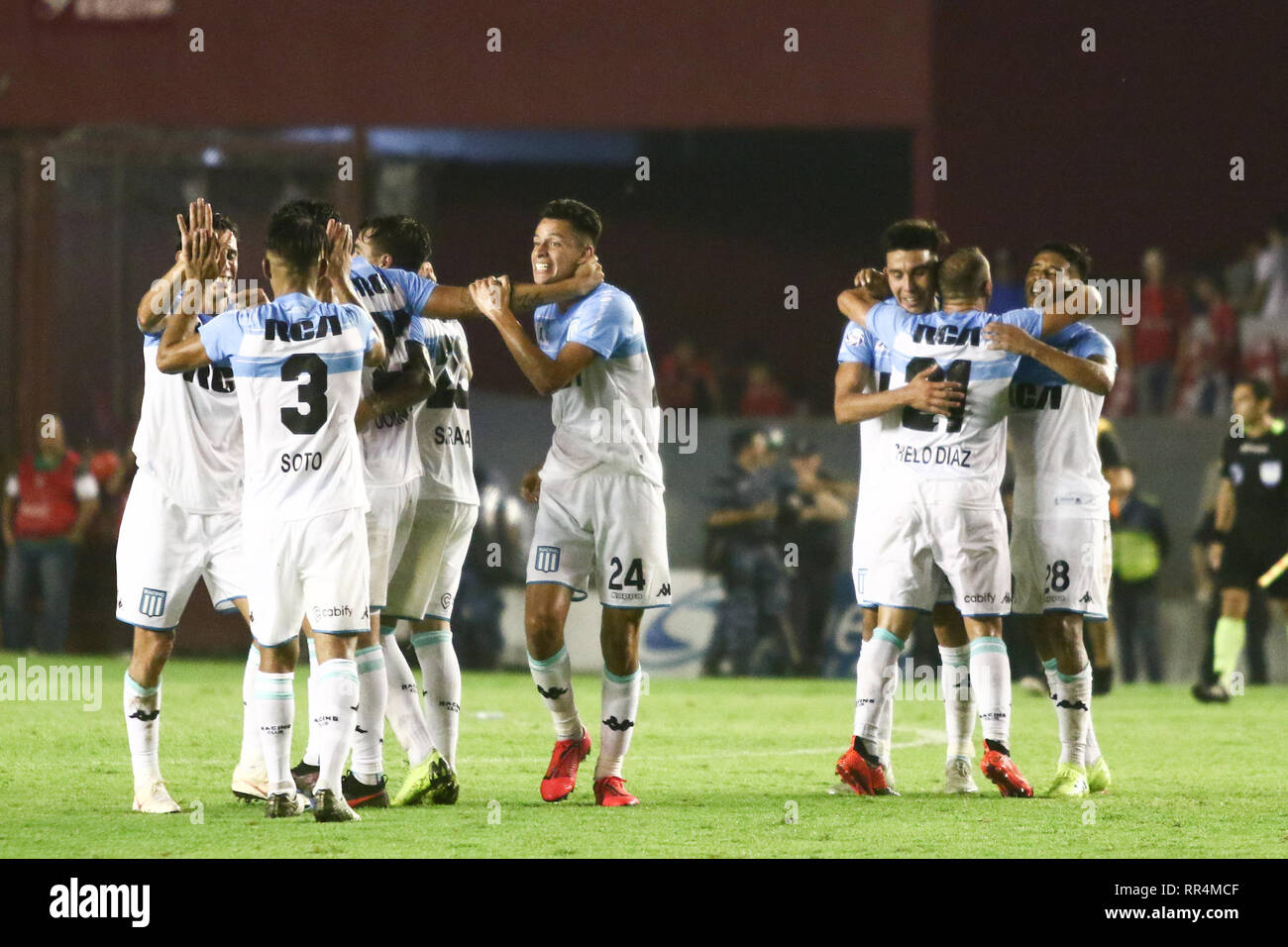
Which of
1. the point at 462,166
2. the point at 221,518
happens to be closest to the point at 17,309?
the point at 462,166

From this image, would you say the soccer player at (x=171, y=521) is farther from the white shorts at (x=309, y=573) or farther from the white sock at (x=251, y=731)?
the white shorts at (x=309, y=573)

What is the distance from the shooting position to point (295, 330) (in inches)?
242

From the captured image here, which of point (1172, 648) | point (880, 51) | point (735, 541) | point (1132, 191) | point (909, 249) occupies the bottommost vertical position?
point (1172, 648)

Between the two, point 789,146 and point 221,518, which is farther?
point 789,146

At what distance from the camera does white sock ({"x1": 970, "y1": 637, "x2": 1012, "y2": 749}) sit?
7180mm

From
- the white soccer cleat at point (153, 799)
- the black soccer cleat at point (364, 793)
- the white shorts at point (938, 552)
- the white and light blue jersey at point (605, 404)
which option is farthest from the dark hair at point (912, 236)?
the white soccer cleat at point (153, 799)

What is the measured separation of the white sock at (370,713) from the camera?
22.0 feet

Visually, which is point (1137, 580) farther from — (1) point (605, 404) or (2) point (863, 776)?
(1) point (605, 404)

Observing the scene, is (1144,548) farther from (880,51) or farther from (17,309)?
(17,309)

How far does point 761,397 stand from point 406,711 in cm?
1070

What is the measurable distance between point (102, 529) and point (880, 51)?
28.6 ft

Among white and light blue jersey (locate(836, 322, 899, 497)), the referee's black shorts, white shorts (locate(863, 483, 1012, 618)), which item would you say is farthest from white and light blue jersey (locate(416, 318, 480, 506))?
the referee's black shorts

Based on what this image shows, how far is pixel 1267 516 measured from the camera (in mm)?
13094

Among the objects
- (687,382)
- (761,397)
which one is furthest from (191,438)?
(687,382)
